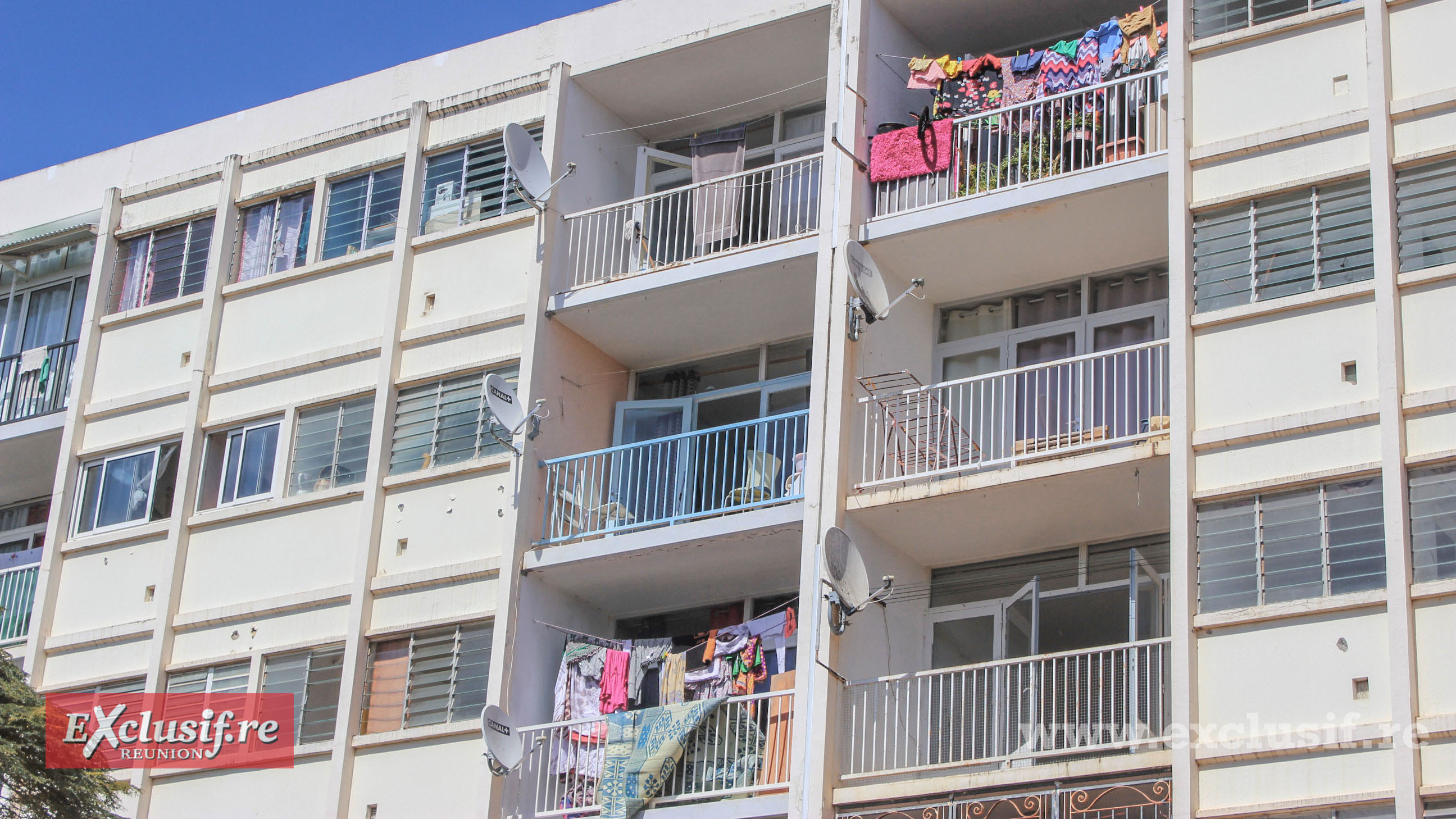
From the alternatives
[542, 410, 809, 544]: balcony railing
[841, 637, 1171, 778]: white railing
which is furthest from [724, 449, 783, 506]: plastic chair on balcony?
[841, 637, 1171, 778]: white railing

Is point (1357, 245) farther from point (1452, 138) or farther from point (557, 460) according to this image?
point (557, 460)

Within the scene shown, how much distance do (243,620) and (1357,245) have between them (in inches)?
480

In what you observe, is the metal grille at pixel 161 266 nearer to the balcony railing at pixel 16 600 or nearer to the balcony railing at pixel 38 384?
the balcony railing at pixel 38 384

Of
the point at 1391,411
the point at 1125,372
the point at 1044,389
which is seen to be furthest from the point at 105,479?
the point at 1391,411

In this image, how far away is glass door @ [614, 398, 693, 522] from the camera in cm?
2166

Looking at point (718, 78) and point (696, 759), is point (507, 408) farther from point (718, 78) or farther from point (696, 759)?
point (718, 78)

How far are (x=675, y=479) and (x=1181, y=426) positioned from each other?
6232 millimetres

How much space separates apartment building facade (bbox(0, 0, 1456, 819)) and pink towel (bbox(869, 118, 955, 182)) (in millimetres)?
79

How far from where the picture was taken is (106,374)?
24875 mm

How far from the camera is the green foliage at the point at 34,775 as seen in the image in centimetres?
1875

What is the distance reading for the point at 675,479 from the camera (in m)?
21.8

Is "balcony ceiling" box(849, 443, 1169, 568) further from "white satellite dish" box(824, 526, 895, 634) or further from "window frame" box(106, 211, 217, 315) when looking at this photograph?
"window frame" box(106, 211, 217, 315)

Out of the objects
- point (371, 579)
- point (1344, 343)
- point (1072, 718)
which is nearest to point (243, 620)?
point (371, 579)

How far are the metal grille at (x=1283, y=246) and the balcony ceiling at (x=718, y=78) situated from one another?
5677mm
